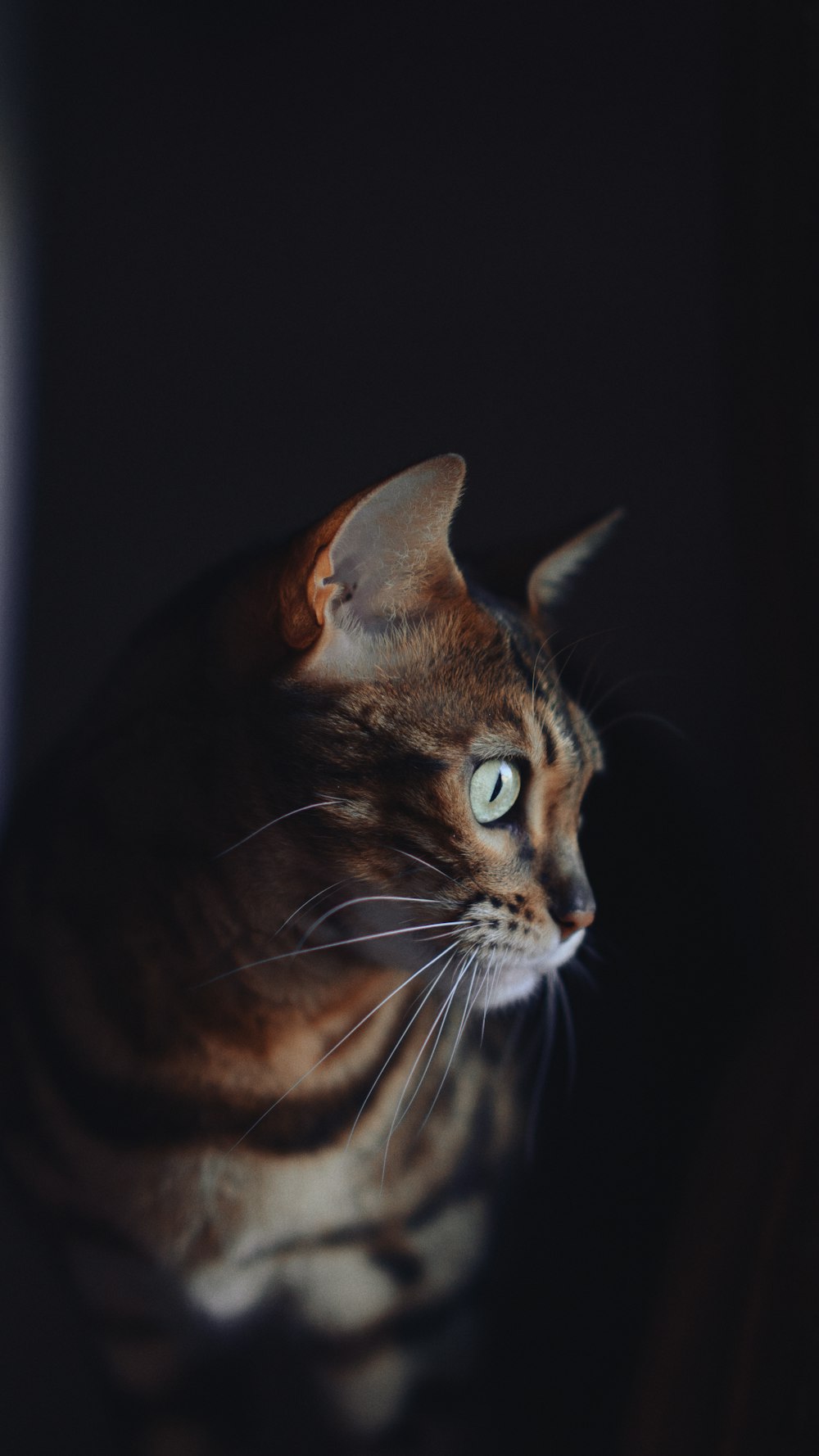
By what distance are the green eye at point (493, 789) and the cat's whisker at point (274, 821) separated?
0.06 meters

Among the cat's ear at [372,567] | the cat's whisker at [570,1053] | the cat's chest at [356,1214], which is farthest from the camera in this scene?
the cat's whisker at [570,1053]

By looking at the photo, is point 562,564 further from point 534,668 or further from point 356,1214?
point 356,1214

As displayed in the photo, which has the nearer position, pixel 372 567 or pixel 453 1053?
pixel 372 567

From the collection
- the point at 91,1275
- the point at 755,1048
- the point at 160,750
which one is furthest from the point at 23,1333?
the point at 755,1048

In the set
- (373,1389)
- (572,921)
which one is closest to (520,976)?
(572,921)

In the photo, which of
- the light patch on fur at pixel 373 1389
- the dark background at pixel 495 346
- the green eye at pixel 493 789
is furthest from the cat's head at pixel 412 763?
the light patch on fur at pixel 373 1389

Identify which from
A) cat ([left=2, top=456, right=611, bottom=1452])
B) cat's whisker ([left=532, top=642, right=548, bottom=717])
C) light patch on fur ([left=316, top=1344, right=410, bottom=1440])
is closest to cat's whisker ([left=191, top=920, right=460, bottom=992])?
cat ([left=2, top=456, right=611, bottom=1452])

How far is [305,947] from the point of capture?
1.47ft

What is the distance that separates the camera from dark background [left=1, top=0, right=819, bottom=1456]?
0.55 metres

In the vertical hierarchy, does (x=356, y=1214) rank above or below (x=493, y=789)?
below

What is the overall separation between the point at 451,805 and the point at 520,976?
0.11m

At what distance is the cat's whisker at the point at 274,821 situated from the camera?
0.40 meters

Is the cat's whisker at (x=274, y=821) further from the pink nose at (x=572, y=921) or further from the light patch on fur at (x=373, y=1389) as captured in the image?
the light patch on fur at (x=373, y=1389)

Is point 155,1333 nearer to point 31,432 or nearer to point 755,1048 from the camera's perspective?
point 755,1048
